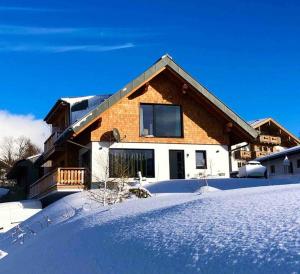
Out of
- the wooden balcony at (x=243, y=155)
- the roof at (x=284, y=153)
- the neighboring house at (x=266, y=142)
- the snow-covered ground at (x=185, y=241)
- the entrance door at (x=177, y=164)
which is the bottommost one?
the snow-covered ground at (x=185, y=241)

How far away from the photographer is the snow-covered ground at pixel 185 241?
3.67 metres

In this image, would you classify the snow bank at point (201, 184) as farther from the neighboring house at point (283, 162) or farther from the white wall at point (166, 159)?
the neighboring house at point (283, 162)

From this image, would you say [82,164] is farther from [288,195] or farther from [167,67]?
[288,195]

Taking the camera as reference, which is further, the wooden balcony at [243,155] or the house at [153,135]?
the wooden balcony at [243,155]

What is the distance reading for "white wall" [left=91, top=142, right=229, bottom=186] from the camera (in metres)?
22.1

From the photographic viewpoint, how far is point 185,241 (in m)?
4.41

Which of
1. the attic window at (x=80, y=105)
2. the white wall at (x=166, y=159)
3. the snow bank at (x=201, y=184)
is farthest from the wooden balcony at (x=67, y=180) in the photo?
the attic window at (x=80, y=105)

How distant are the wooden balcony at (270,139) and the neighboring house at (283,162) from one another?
1172cm

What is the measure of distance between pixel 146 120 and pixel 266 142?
29.6 metres

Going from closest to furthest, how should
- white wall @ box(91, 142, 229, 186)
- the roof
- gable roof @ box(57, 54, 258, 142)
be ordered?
gable roof @ box(57, 54, 258, 142) → white wall @ box(91, 142, 229, 186) → the roof

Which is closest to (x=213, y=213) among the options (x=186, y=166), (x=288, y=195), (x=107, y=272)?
(x=288, y=195)

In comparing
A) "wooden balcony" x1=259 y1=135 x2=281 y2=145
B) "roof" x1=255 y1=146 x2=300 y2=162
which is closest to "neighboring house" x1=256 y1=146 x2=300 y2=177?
"roof" x1=255 y1=146 x2=300 y2=162

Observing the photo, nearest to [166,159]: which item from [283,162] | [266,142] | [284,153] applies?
[283,162]

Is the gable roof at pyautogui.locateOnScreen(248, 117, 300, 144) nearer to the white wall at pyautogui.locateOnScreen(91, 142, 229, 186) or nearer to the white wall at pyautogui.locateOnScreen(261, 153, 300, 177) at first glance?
the white wall at pyautogui.locateOnScreen(261, 153, 300, 177)
